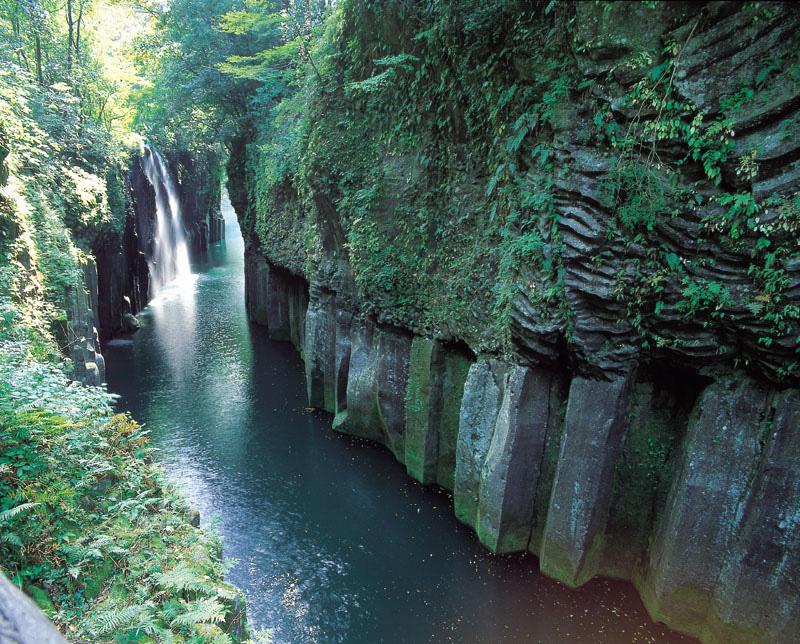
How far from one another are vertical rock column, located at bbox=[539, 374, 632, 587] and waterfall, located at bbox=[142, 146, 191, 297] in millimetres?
26533

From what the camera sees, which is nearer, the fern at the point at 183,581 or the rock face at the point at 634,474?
the fern at the point at 183,581

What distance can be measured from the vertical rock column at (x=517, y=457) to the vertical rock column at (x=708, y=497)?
7.17ft

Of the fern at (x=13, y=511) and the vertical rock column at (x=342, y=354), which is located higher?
the fern at (x=13, y=511)

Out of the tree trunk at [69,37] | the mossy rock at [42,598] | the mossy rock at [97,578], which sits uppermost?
the tree trunk at [69,37]

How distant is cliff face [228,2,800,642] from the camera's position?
6.27 meters

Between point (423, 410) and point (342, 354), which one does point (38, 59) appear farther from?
point (423, 410)

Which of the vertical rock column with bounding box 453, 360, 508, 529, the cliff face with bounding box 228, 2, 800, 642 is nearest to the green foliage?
the vertical rock column with bounding box 453, 360, 508, 529

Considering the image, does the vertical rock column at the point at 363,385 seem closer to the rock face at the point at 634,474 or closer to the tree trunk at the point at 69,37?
the rock face at the point at 634,474

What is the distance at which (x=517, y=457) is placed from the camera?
29.3 ft

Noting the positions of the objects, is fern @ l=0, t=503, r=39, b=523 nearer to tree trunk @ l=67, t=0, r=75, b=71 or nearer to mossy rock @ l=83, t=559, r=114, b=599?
mossy rock @ l=83, t=559, r=114, b=599

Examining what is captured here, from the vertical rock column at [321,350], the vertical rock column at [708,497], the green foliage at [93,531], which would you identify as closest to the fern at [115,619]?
the green foliage at [93,531]

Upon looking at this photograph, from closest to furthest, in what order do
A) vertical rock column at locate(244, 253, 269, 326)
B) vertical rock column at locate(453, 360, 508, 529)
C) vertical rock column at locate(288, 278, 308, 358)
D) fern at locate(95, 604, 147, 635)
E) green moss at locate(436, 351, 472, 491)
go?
fern at locate(95, 604, 147, 635) → vertical rock column at locate(453, 360, 508, 529) → green moss at locate(436, 351, 472, 491) → vertical rock column at locate(288, 278, 308, 358) → vertical rock column at locate(244, 253, 269, 326)

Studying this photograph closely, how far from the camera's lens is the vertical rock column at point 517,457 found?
8844mm

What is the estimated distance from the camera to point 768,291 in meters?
6.28
